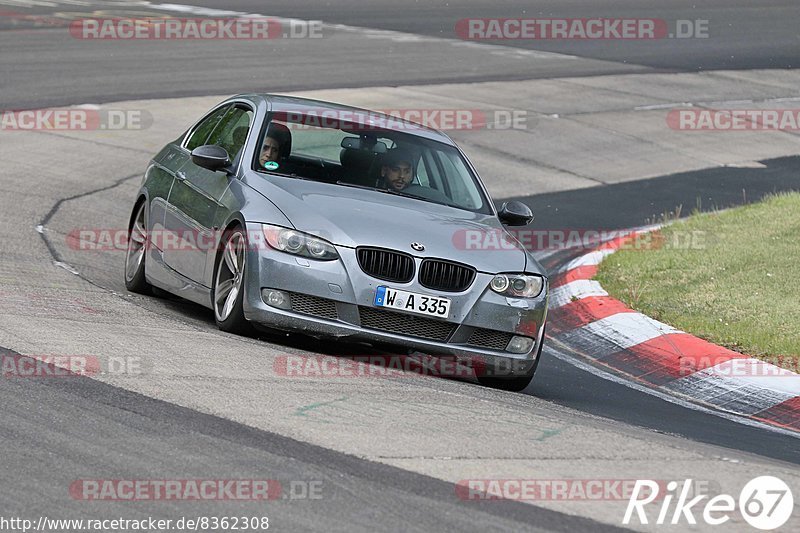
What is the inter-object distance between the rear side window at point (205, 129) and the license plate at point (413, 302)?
2743 mm

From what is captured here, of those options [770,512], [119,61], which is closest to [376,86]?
[119,61]

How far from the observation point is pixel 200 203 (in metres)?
9.41

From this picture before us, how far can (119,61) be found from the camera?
76.1ft

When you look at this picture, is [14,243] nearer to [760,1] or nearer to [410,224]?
[410,224]

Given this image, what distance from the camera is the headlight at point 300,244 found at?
324 inches

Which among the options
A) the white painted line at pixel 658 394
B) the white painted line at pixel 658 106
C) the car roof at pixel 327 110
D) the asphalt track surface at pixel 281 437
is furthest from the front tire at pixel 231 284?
the white painted line at pixel 658 106

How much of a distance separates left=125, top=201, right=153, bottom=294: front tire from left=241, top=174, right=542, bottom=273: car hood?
5.26 ft

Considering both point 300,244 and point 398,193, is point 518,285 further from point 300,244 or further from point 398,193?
point 300,244

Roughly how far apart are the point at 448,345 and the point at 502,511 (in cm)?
291

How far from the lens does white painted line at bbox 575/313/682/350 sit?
10539 millimetres

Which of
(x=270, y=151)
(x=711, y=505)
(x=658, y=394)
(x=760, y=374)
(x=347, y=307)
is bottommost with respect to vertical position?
(x=658, y=394)

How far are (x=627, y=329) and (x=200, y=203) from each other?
3430 millimetres

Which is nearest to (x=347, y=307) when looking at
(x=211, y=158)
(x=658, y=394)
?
(x=211, y=158)

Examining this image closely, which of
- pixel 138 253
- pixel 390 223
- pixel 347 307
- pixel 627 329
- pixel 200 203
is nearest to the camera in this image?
pixel 347 307
